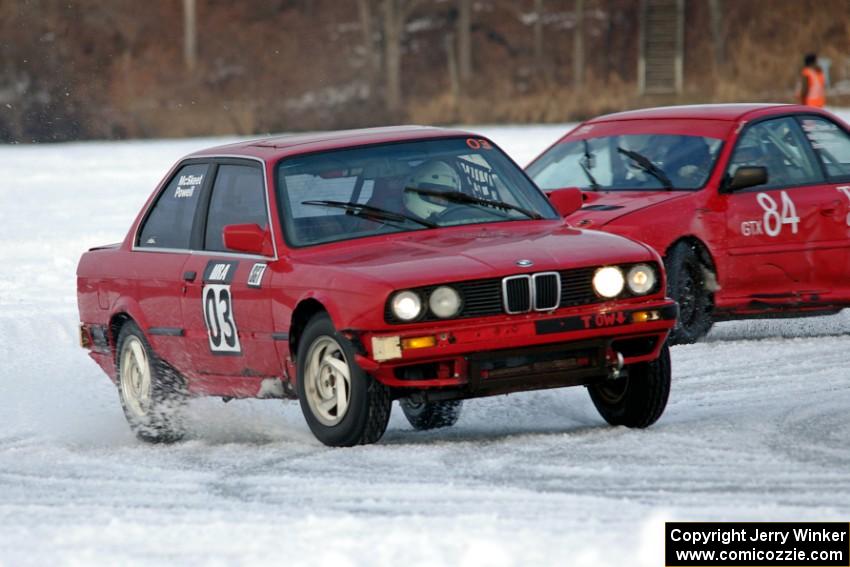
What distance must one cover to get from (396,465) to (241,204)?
7.28 feet

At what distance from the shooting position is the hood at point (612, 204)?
38.9 ft

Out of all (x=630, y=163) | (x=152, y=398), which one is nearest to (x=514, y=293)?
(x=152, y=398)

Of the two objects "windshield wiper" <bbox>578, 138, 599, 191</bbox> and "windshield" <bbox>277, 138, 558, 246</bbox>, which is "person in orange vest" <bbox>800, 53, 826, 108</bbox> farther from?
"windshield" <bbox>277, 138, 558, 246</bbox>

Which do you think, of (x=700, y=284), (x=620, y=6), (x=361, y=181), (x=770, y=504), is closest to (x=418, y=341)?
(x=361, y=181)

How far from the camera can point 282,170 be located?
30.0 ft

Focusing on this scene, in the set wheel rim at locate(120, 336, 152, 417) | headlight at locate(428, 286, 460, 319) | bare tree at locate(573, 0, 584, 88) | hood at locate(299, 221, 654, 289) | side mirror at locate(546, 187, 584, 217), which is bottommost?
bare tree at locate(573, 0, 584, 88)

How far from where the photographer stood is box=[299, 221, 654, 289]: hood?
26.4 feet

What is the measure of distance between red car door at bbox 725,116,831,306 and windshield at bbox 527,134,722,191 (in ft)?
0.83

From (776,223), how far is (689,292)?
77cm

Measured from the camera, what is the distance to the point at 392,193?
9.02m

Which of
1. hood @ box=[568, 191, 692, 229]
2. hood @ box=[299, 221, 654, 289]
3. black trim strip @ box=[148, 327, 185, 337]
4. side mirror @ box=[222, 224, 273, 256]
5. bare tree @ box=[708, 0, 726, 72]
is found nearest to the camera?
hood @ box=[299, 221, 654, 289]

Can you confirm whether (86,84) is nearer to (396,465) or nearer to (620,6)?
(620,6)

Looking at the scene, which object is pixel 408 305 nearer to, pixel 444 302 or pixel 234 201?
pixel 444 302

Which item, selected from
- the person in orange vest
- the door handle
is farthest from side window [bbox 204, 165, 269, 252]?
the person in orange vest
